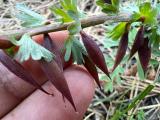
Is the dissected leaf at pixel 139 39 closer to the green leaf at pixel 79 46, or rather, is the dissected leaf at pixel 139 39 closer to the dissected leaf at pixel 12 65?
the green leaf at pixel 79 46

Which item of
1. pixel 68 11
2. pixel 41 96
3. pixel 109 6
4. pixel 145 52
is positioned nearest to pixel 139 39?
pixel 145 52

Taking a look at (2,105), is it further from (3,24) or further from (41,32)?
(3,24)

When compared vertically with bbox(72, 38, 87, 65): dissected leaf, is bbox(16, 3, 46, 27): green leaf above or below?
above

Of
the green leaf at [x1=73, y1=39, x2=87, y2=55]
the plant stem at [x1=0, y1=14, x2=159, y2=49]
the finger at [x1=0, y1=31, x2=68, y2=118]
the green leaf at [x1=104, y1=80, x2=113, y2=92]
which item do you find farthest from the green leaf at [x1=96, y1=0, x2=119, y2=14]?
the green leaf at [x1=104, y1=80, x2=113, y2=92]

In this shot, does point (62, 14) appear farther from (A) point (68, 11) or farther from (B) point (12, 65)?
(B) point (12, 65)

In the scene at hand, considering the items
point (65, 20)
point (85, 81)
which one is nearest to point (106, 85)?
point (85, 81)

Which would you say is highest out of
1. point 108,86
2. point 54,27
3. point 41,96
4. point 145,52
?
point 54,27

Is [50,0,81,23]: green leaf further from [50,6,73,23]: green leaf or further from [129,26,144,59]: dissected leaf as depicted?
[129,26,144,59]: dissected leaf
